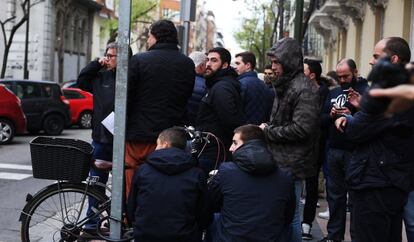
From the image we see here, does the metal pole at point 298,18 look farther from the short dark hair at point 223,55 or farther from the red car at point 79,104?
the red car at point 79,104

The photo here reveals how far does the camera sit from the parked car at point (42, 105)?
16.8 m

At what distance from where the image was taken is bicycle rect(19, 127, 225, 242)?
15.7ft

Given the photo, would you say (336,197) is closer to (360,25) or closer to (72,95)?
(360,25)

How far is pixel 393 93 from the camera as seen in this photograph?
176cm

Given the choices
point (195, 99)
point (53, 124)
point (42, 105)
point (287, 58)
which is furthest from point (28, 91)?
point (287, 58)

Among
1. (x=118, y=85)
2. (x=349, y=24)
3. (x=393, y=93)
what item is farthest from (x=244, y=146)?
(x=349, y=24)

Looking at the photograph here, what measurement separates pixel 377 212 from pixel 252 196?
82 centimetres

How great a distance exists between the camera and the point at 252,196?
4090mm

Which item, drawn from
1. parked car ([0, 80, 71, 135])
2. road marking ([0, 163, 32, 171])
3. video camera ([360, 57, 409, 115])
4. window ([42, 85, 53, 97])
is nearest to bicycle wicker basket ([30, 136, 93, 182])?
video camera ([360, 57, 409, 115])

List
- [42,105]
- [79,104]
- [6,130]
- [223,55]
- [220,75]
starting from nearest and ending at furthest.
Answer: [220,75] → [223,55] → [6,130] → [42,105] → [79,104]

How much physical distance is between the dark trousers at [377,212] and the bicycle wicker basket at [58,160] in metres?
2.18

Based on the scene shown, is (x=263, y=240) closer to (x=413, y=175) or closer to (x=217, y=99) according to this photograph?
(x=413, y=175)

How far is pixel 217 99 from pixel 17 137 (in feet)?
42.2

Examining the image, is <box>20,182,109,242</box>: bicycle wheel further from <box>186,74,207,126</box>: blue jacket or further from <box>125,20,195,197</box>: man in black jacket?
<box>186,74,207,126</box>: blue jacket
